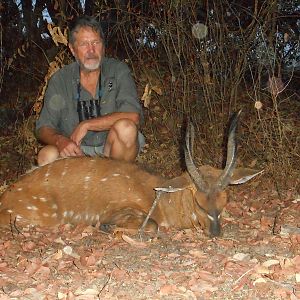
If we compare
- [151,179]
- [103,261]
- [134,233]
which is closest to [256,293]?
[103,261]

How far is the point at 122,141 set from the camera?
6.16 metres

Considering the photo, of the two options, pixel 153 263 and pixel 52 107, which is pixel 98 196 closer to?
pixel 52 107

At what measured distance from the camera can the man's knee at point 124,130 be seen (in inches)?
240

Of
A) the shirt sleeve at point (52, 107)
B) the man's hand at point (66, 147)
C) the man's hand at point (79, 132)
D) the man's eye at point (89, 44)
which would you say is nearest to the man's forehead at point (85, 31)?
the man's eye at point (89, 44)

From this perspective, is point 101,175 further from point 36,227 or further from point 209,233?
point 209,233

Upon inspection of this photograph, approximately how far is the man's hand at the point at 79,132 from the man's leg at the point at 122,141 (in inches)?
11.1

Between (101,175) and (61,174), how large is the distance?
420 mm

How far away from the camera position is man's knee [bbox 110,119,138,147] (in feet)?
20.0

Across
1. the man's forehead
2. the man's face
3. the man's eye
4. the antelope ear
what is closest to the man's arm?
the man's face

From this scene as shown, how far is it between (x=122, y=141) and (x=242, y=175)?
57.9 inches

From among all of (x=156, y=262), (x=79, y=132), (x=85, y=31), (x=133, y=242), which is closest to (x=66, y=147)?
(x=79, y=132)

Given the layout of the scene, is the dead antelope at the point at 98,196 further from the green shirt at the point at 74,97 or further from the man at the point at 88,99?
the green shirt at the point at 74,97

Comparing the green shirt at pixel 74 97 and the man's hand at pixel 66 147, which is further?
the green shirt at pixel 74 97

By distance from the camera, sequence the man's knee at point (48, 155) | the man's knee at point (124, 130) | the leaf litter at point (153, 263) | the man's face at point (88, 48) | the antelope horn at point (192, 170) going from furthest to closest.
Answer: the man's face at point (88, 48), the man's knee at point (48, 155), the man's knee at point (124, 130), the antelope horn at point (192, 170), the leaf litter at point (153, 263)
